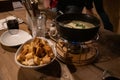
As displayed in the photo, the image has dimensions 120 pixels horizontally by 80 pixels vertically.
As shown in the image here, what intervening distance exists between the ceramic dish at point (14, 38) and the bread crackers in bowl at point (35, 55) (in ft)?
0.82

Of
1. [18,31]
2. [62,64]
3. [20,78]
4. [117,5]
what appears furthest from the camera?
[117,5]

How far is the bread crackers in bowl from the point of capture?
1.02 metres

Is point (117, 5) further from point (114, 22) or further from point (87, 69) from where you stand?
point (87, 69)

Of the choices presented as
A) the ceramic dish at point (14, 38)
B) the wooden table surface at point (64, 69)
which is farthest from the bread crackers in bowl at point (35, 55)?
the ceramic dish at point (14, 38)

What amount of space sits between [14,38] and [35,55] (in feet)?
1.45

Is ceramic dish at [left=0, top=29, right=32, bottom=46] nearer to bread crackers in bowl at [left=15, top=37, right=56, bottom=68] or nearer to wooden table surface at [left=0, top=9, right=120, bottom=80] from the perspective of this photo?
wooden table surface at [left=0, top=9, right=120, bottom=80]

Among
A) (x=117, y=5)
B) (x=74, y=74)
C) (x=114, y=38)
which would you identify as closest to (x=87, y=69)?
(x=74, y=74)

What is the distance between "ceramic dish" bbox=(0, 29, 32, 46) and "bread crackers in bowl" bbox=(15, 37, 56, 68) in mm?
251

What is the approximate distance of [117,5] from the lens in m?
2.83

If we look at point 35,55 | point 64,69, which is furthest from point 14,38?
point 64,69

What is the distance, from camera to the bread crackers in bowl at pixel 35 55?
102 cm

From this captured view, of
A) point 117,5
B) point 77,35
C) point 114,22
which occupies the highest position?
point 77,35

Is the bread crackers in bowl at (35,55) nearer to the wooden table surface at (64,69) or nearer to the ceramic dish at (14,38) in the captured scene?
the wooden table surface at (64,69)

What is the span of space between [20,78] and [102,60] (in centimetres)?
51
